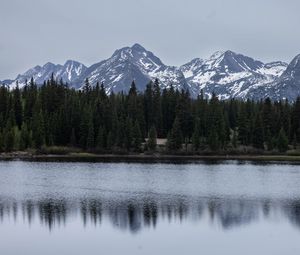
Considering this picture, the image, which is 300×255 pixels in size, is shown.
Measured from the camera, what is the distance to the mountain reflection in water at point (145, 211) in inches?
2077

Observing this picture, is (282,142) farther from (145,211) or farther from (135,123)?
(145,211)

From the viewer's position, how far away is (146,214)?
186 feet

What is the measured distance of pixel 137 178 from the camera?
A: 94188 mm

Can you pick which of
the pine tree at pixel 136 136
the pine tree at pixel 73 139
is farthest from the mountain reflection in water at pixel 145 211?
the pine tree at pixel 73 139

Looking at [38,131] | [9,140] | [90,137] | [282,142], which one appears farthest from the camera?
[282,142]

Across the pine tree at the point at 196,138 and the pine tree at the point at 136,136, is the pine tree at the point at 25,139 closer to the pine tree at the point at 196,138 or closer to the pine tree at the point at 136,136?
the pine tree at the point at 136,136

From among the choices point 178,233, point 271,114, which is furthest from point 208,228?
point 271,114

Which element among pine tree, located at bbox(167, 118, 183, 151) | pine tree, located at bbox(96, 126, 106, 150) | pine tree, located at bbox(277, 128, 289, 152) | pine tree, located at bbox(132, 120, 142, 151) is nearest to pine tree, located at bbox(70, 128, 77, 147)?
pine tree, located at bbox(96, 126, 106, 150)

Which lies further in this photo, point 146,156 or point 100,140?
point 100,140

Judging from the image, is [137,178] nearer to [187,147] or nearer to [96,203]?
[96,203]

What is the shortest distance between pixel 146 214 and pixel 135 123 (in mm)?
115428

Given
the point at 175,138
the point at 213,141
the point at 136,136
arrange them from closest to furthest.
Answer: the point at 136,136
the point at 175,138
the point at 213,141

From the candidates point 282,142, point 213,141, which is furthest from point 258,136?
point 213,141

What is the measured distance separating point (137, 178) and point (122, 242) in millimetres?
50346
